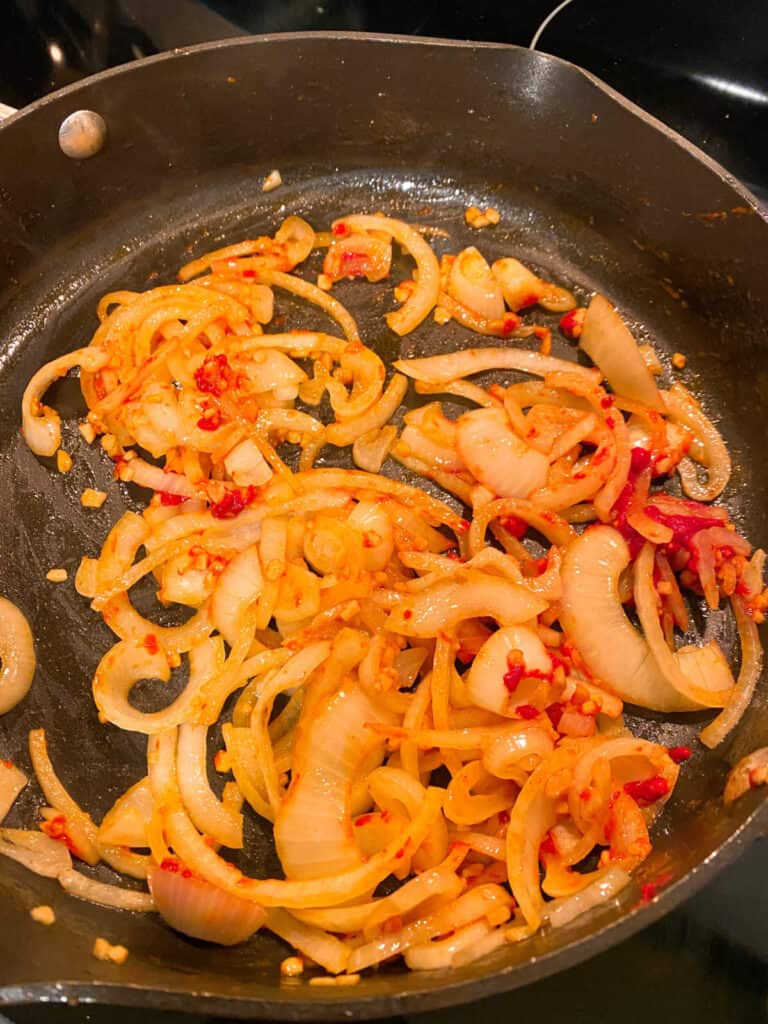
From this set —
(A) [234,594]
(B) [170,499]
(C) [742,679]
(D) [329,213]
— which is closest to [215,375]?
(B) [170,499]

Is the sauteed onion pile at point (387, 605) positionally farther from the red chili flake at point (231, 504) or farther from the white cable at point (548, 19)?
the white cable at point (548, 19)

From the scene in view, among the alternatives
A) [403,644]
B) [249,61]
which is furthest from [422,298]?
[403,644]

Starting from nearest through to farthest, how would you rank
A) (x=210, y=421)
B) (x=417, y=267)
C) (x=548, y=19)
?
(x=210, y=421)
(x=417, y=267)
(x=548, y=19)

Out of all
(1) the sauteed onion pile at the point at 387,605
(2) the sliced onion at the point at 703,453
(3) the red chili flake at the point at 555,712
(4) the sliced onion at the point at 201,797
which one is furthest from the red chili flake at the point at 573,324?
(4) the sliced onion at the point at 201,797

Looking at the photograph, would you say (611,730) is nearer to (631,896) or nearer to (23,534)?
(631,896)

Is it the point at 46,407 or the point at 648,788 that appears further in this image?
the point at 46,407

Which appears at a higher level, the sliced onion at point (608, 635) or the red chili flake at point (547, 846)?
the sliced onion at point (608, 635)

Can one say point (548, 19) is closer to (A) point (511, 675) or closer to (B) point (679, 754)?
(A) point (511, 675)
